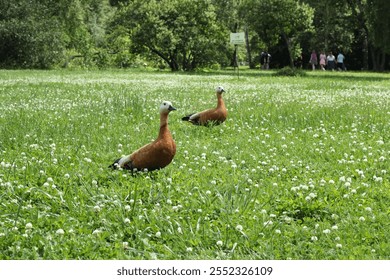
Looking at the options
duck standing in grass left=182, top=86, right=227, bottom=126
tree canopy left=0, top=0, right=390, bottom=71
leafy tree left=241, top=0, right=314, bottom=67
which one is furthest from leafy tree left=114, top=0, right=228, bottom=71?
duck standing in grass left=182, top=86, right=227, bottom=126

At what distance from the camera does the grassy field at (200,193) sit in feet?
A: 13.3

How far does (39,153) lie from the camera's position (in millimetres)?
6906

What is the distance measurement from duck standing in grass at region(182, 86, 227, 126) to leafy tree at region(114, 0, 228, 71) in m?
30.9

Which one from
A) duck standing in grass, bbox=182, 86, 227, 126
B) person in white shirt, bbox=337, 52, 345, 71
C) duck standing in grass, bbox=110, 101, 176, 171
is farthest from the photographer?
person in white shirt, bbox=337, 52, 345, 71

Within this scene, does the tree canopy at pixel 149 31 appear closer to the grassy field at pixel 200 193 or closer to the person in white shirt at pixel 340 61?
the person in white shirt at pixel 340 61

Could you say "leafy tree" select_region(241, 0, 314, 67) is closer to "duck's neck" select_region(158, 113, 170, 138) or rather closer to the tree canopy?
the tree canopy

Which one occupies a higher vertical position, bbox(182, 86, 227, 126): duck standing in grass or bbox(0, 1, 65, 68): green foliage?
bbox(0, 1, 65, 68): green foliage

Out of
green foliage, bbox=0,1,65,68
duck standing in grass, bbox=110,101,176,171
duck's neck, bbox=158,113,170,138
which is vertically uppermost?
green foliage, bbox=0,1,65,68

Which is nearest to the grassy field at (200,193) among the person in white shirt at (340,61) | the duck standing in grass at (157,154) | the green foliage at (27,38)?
the duck standing in grass at (157,154)

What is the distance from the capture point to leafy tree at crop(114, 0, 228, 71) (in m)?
39.8

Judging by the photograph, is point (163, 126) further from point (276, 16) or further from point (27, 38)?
point (27, 38)

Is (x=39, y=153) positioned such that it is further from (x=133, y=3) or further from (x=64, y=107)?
(x=133, y=3)

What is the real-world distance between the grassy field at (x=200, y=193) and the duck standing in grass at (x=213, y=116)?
0.58ft

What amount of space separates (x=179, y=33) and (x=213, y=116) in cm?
3213
